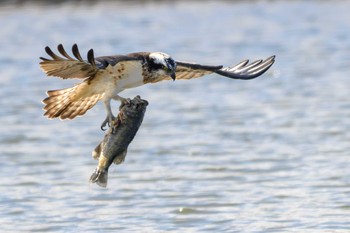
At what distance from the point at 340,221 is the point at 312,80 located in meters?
9.04

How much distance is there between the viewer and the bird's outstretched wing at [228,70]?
8.34 meters

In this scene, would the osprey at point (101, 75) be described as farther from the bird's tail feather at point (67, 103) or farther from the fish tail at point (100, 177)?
the fish tail at point (100, 177)

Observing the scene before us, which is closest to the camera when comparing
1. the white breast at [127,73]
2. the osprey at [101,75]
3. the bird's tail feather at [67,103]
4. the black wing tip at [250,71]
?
the osprey at [101,75]

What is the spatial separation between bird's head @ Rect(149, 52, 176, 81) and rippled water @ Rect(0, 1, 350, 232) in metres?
2.10

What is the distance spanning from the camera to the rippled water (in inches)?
385

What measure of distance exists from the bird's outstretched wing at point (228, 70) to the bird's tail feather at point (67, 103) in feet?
2.78

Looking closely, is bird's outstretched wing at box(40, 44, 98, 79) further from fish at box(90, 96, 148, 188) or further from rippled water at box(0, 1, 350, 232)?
rippled water at box(0, 1, 350, 232)

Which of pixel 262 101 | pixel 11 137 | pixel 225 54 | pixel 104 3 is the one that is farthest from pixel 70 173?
pixel 104 3

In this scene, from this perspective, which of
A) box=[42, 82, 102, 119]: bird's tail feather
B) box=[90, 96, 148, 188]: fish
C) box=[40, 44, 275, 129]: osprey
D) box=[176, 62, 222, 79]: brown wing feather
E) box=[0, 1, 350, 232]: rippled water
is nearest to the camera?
box=[90, 96, 148, 188]: fish

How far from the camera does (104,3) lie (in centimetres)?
3366

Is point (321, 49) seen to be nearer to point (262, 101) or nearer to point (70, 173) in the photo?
point (262, 101)

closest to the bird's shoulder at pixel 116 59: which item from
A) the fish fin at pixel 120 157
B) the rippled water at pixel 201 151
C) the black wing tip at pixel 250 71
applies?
the fish fin at pixel 120 157

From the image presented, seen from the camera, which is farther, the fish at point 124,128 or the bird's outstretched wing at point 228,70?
the bird's outstretched wing at point 228,70

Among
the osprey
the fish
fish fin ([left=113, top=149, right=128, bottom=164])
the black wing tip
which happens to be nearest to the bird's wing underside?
the osprey
